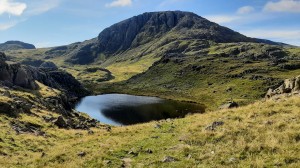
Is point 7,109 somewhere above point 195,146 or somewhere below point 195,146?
below

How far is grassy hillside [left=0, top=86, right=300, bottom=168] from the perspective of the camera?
18.5m

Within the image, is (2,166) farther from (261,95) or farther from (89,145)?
(261,95)

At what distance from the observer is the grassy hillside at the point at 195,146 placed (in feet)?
60.8

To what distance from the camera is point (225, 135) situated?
2333 centimetres

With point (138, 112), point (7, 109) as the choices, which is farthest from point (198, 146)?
point (138, 112)

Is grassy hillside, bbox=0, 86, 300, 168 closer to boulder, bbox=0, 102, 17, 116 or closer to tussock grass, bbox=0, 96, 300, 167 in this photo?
tussock grass, bbox=0, 96, 300, 167

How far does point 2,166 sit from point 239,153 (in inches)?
616

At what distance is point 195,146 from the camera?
22.1 m

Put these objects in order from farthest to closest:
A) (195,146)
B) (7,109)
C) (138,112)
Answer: (138,112), (7,109), (195,146)

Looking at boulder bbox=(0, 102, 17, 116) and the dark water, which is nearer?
boulder bbox=(0, 102, 17, 116)

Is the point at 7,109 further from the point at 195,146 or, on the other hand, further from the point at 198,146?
the point at 198,146

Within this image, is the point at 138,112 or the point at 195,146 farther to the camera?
the point at 138,112

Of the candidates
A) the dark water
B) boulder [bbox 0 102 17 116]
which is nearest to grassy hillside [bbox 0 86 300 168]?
boulder [bbox 0 102 17 116]

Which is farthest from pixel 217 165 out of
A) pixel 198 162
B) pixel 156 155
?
pixel 156 155
